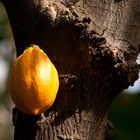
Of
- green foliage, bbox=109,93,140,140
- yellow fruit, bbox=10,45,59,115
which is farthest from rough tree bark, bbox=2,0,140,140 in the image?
green foliage, bbox=109,93,140,140

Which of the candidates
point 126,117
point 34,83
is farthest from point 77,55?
point 126,117

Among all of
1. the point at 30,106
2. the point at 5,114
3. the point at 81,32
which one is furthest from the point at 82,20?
the point at 5,114

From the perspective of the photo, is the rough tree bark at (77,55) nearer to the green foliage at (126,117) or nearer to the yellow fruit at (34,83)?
the yellow fruit at (34,83)

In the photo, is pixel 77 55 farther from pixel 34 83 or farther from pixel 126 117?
pixel 126 117

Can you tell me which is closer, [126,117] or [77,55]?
[77,55]
